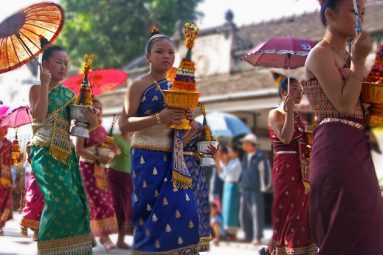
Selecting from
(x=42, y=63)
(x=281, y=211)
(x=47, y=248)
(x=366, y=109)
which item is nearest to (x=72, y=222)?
(x=47, y=248)

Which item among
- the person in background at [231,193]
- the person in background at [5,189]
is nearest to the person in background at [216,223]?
the person in background at [231,193]

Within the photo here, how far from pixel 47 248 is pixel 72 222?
272 millimetres

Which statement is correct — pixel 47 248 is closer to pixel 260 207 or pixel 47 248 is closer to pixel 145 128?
pixel 145 128

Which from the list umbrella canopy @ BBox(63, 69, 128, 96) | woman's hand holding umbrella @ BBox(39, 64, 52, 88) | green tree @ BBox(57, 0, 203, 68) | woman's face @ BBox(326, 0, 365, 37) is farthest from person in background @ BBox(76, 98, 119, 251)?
green tree @ BBox(57, 0, 203, 68)

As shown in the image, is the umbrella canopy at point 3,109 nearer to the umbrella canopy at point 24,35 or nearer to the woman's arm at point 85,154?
the woman's arm at point 85,154

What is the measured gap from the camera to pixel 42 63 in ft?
18.5

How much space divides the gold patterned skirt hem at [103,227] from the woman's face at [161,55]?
3476mm

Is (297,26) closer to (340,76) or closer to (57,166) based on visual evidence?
(57,166)

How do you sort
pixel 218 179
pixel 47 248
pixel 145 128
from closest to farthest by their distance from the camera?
pixel 145 128 < pixel 47 248 < pixel 218 179

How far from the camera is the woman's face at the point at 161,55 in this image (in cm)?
488

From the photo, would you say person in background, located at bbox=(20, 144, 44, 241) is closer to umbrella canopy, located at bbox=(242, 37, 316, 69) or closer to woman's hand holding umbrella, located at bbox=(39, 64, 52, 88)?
woman's hand holding umbrella, located at bbox=(39, 64, 52, 88)

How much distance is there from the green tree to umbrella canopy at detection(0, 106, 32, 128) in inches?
971

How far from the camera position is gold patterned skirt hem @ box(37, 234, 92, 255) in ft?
16.5

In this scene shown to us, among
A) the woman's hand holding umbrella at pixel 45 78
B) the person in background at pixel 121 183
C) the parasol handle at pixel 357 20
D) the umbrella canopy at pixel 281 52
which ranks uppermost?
the umbrella canopy at pixel 281 52
